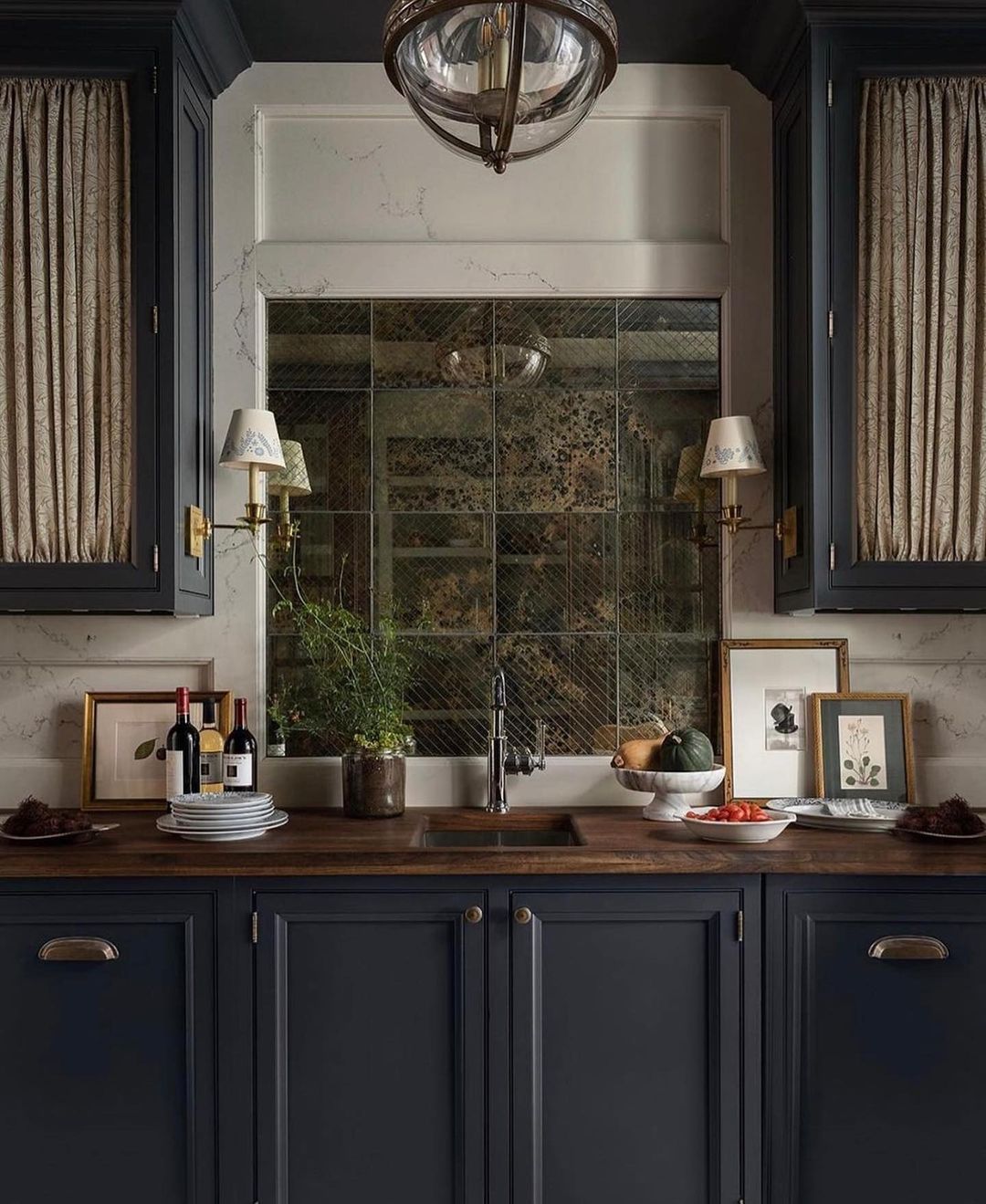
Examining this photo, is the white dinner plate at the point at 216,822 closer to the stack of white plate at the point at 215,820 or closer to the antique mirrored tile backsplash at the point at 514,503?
the stack of white plate at the point at 215,820

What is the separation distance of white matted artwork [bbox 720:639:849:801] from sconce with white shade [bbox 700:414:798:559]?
0.28 m

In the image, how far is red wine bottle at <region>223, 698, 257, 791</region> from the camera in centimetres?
242

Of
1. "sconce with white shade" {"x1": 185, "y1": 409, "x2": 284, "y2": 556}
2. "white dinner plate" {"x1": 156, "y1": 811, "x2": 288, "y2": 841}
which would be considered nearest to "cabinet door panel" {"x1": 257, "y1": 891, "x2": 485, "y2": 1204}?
"white dinner plate" {"x1": 156, "y1": 811, "x2": 288, "y2": 841}

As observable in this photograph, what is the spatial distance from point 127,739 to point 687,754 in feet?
4.75

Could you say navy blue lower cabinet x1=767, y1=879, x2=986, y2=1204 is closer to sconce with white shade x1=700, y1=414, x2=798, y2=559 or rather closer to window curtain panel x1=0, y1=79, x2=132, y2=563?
sconce with white shade x1=700, y1=414, x2=798, y2=559

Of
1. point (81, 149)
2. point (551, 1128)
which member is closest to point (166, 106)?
point (81, 149)

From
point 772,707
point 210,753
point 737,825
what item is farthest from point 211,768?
point 772,707

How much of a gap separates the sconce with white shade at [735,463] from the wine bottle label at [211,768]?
1449 mm

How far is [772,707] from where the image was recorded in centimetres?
264

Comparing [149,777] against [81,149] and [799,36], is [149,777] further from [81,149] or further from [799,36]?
[799,36]

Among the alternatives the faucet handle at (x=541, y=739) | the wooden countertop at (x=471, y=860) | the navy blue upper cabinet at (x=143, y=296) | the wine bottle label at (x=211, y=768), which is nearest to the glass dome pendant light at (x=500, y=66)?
the navy blue upper cabinet at (x=143, y=296)

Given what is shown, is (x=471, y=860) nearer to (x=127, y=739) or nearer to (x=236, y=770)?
(x=236, y=770)

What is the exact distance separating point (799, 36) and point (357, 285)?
1.26 m

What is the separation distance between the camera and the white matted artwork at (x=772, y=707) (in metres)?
2.61
